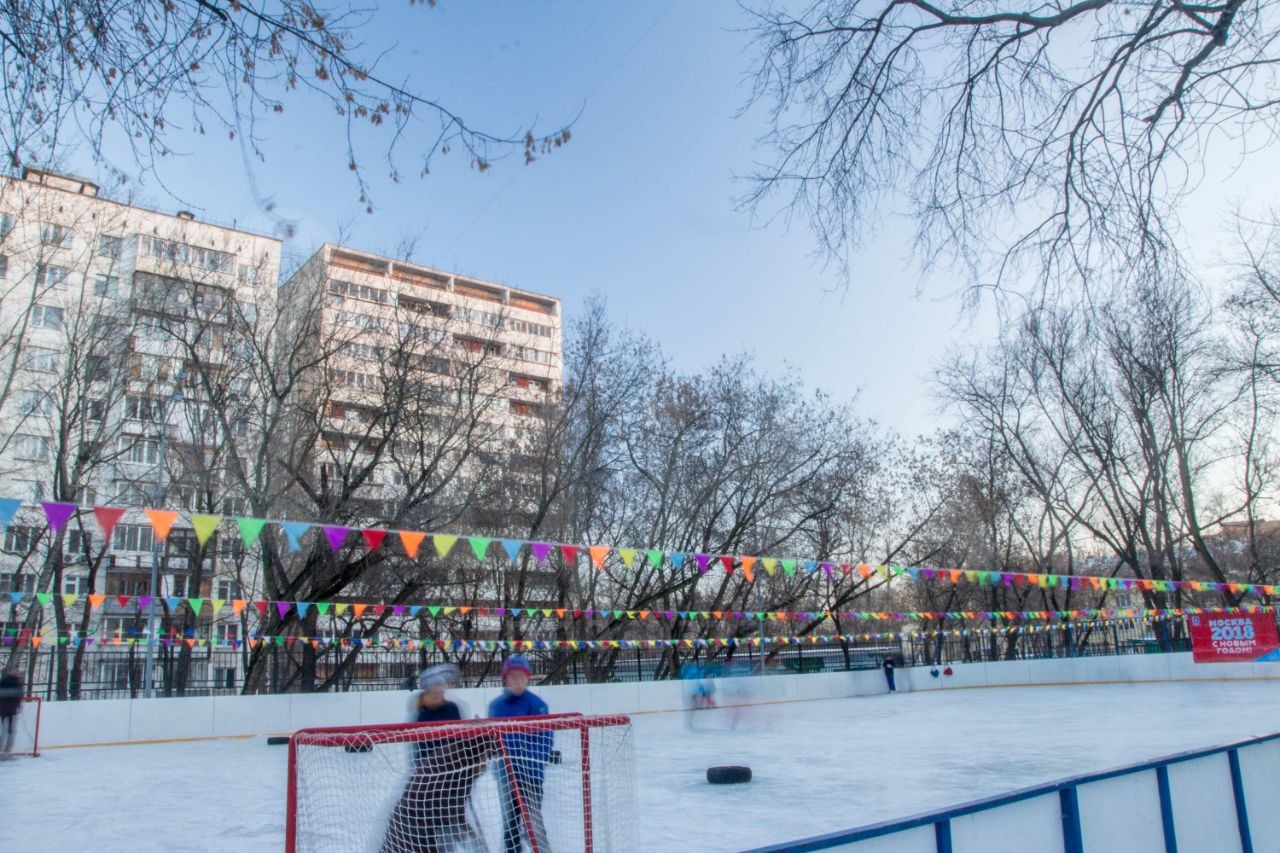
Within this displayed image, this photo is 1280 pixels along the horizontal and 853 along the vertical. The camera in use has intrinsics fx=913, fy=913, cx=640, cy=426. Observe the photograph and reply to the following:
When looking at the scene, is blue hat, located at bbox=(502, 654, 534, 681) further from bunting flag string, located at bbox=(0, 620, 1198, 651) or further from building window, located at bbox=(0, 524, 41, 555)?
building window, located at bbox=(0, 524, 41, 555)

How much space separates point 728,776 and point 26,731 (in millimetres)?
12685

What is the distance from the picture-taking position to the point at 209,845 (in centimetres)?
765

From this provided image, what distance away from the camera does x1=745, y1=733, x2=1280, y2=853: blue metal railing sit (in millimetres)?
3131

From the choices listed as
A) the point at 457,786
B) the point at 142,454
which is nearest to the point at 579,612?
the point at 457,786

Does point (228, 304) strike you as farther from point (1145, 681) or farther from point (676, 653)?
point (1145, 681)

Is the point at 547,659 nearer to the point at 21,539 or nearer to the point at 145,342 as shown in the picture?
the point at 145,342

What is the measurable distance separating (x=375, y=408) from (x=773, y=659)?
15.1 meters

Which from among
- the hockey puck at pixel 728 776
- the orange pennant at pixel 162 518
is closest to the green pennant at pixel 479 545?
the orange pennant at pixel 162 518

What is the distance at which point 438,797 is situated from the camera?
508 centimetres

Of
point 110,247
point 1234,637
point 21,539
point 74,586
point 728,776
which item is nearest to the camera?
point 728,776

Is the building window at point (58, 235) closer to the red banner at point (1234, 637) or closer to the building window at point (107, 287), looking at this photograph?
the building window at point (107, 287)

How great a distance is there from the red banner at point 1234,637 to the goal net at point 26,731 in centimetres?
2959

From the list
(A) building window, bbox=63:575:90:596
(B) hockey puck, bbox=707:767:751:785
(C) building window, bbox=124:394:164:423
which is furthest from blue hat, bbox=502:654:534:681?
(A) building window, bbox=63:575:90:596

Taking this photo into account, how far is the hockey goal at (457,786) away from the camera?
5.04 metres
